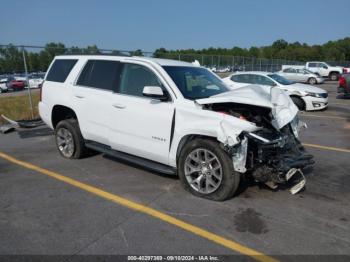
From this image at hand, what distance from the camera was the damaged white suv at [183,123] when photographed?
13.6 feet

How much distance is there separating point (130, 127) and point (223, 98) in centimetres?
157

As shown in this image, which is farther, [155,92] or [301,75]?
[301,75]

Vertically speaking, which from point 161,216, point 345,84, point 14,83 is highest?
point 345,84

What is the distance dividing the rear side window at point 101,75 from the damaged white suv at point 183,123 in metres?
0.02

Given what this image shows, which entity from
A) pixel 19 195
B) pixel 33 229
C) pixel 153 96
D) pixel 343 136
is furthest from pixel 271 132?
pixel 343 136

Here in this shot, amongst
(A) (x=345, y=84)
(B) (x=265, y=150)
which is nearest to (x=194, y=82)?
(B) (x=265, y=150)

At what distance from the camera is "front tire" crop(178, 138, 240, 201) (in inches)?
162

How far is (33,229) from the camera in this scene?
370 cm

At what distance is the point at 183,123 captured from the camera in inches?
175

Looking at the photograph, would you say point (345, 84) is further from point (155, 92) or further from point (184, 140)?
point (155, 92)

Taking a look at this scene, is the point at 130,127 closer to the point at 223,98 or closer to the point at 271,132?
the point at 223,98

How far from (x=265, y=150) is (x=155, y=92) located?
1.66m

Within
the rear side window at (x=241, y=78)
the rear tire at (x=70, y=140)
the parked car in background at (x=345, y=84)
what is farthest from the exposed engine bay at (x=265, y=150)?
the parked car in background at (x=345, y=84)

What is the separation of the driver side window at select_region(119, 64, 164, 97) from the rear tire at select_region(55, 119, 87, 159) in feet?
4.56
